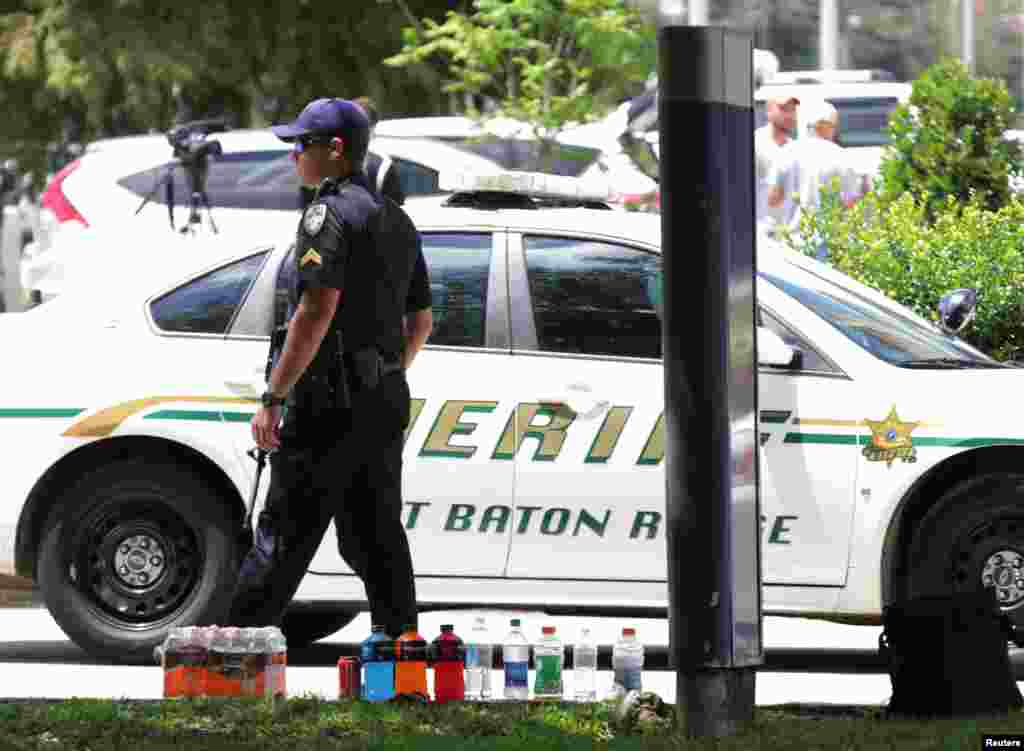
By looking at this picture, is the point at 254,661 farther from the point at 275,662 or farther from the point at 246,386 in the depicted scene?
the point at 246,386

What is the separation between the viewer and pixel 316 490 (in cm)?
750

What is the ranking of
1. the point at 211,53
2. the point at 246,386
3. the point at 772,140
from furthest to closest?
the point at 211,53
the point at 772,140
the point at 246,386

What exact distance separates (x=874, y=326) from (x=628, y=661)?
2.08 metres

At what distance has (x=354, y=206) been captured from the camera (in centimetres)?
753

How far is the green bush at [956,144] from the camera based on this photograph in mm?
12875

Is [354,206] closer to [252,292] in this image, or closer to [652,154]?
[252,292]

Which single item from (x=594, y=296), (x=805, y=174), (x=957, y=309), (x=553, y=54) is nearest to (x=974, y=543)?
(x=957, y=309)

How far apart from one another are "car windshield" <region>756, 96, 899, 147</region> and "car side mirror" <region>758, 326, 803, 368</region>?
11.0 meters

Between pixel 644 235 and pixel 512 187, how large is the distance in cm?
53

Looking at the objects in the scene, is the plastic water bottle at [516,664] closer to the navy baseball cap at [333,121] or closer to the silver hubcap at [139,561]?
the navy baseball cap at [333,121]

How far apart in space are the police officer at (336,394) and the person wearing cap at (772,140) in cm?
738

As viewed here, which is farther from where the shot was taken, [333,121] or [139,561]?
[139,561]

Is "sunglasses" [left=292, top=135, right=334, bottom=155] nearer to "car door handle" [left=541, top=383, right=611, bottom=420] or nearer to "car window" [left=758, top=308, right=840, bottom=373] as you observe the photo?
"car door handle" [left=541, top=383, right=611, bottom=420]

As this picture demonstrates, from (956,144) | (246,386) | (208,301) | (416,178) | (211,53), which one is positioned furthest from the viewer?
(211,53)
